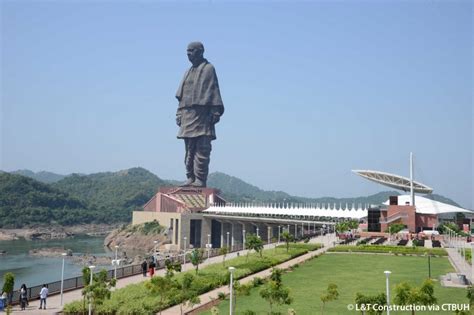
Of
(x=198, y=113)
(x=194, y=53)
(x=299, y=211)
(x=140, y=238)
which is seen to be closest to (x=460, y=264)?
(x=299, y=211)

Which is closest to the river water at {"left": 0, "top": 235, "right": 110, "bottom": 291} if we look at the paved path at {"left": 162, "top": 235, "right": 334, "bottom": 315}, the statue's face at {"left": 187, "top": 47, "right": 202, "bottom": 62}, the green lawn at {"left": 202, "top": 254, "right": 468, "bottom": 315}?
the paved path at {"left": 162, "top": 235, "right": 334, "bottom": 315}

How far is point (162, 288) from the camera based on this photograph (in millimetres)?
18500

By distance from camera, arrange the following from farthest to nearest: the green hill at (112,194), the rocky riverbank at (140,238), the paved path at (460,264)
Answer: the green hill at (112,194) < the rocky riverbank at (140,238) < the paved path at (460,264)

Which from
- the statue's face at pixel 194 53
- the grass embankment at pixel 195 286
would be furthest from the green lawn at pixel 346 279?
the statue's face at pixel 194 53

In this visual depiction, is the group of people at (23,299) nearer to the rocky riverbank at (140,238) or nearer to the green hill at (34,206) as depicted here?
the rocky riverbank at (140,238)

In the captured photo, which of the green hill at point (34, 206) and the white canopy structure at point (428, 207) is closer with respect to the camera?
the white canopy structure at point (428, 207)

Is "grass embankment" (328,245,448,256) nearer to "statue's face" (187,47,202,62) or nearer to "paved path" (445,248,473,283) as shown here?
"paved path" (445,248,473,283)

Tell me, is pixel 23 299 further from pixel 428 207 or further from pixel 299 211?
pixel 428 207

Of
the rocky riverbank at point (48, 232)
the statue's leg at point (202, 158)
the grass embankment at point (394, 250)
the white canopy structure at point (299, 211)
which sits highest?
the statue's leg at point (202, 158)

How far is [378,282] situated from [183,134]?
233 ft

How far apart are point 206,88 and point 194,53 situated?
7379 mm

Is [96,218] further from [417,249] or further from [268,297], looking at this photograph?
[268,297]

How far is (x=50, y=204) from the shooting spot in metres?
128

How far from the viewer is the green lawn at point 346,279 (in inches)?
810
